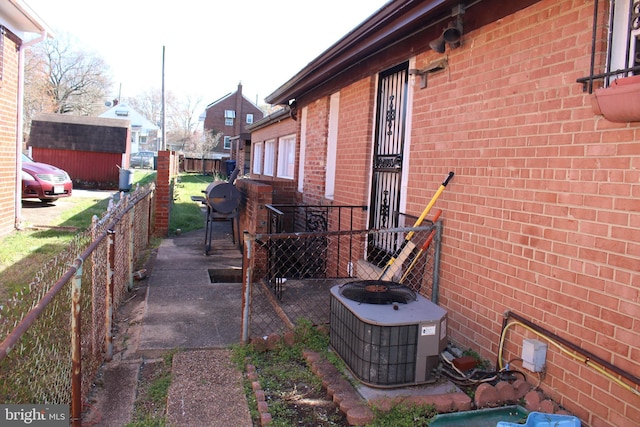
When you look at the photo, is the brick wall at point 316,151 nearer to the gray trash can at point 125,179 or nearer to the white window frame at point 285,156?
the white window frame at point 285,156

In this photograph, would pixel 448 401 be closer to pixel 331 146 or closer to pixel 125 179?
pixel 331 146

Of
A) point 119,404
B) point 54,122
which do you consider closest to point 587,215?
point 119,404

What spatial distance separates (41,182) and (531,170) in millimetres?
13871

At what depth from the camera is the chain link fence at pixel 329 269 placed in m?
4.36

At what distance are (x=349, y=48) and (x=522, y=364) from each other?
4087mm

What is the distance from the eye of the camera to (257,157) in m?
18.7

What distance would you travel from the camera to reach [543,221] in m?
3.17

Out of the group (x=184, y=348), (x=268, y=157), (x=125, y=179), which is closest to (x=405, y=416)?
(x=184, y=348)

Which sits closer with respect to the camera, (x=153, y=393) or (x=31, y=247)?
(x=153, y=393)

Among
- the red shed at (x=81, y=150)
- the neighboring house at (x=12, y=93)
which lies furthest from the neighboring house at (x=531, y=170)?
the red shed at (x=81, y=150)

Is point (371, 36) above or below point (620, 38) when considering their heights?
above

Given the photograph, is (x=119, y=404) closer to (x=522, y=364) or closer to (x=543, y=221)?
(x=522, y=364)

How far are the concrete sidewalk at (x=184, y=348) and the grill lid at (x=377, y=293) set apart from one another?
1.09 m

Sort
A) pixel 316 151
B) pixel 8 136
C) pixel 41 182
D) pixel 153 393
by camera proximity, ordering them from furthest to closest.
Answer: pixel 41 182
pixel 8 136
pixel 316 151
pixel 153 393
